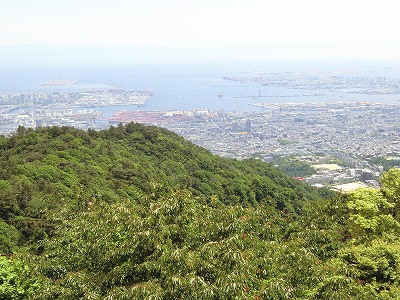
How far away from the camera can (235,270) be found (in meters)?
4.88

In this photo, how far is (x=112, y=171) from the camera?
1809 centimetres

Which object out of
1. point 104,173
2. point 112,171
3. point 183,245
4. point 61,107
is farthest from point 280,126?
point 183,245

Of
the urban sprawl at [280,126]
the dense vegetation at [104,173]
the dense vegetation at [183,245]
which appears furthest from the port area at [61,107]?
the dense vegetation at [183,245]

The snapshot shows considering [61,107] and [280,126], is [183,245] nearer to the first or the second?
[280,126]

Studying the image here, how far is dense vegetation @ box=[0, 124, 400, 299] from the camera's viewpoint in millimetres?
5020

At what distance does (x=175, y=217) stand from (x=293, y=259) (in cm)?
199

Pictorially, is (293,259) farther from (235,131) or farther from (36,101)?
(36,101)

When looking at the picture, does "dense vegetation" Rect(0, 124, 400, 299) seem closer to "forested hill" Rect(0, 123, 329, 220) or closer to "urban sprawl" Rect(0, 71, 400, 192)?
"forested hill" Rect(0, 123, 329, 220)

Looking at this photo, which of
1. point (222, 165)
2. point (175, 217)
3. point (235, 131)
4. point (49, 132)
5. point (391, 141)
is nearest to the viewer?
point (175, 217)

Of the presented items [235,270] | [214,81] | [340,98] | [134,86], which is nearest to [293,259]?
[235,270]

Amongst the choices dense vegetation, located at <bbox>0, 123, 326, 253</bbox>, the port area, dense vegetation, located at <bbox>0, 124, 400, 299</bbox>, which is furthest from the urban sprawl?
dense vegetation, located at <bbox>0, 124, 400, 299</bbox>

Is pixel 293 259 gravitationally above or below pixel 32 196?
above

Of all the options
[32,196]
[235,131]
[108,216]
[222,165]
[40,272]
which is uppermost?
[108,216]

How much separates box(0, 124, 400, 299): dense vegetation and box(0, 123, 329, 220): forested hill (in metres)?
0.12
